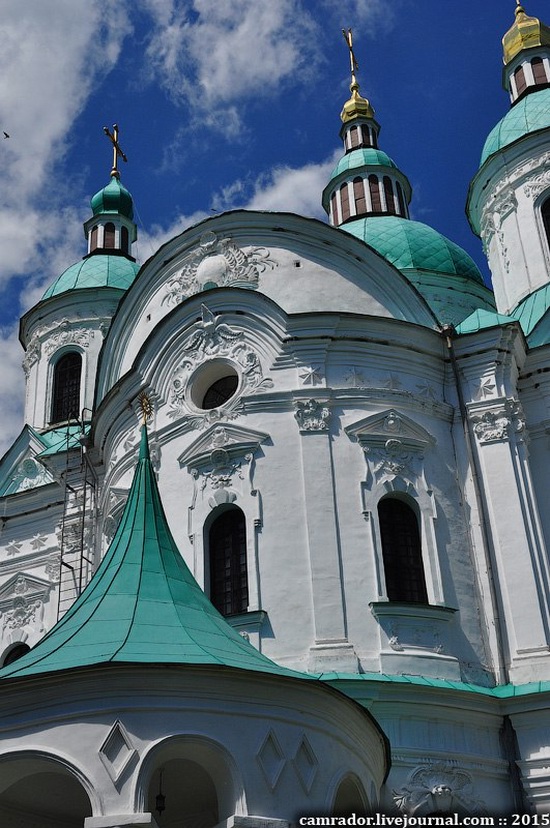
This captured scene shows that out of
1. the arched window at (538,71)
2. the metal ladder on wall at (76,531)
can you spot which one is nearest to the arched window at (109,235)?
the metal ladder on wall at (76,531)

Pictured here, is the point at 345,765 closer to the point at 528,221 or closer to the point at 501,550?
A: the point at 501,550

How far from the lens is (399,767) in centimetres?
1316

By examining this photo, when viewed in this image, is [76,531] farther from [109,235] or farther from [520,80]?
[520,80]

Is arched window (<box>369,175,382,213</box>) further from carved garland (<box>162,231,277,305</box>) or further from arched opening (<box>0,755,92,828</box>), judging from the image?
arched opening (<box>0,755,92,828</box>)

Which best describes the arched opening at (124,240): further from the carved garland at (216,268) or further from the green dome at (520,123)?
the carved garland at (216,268)

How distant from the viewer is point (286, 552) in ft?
48.6

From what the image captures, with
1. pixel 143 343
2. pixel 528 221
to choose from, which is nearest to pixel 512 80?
pixel 528 221

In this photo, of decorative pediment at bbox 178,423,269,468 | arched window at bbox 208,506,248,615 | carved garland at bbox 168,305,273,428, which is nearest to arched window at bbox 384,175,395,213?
carved garland at bbox 168,305,273,428

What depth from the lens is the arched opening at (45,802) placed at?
1045 centimetres

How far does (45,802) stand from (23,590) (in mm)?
8498

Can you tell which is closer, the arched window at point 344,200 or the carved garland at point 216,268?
the carved garland at point 216,268

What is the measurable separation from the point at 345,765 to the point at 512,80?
19.5 meters

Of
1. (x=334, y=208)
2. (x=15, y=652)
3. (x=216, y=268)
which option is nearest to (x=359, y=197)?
(x=334, y=208)

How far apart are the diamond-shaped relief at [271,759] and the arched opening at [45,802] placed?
2.01 metres
